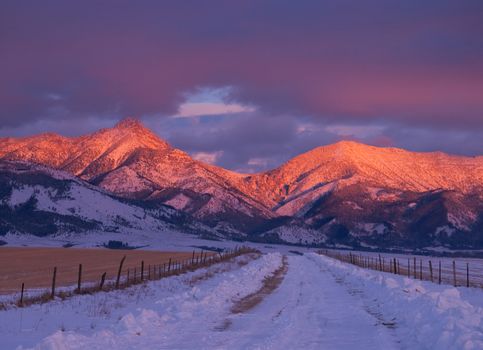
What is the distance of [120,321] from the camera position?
23.2 metres

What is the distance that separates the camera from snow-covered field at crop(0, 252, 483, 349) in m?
19.5

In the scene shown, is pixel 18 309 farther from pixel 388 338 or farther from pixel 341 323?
pixel 388 338

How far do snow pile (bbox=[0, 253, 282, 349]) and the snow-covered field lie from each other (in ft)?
0.10

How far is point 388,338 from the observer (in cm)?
2083

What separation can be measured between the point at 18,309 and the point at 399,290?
57.9 ft

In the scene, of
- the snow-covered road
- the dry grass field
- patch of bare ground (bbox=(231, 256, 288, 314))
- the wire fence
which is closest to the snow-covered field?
the snow-covered road

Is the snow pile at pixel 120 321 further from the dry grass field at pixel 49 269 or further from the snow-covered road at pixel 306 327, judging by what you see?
the dry grass field at pixel 49 269

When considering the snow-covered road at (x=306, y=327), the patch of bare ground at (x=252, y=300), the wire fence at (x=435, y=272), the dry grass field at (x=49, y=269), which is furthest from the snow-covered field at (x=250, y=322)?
the wire fence at (x=435, y=272)

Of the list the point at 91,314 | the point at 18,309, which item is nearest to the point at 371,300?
the point at 91,314

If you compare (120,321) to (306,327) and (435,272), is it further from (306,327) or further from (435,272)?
(435,272)

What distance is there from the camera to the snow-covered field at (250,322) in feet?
63.9

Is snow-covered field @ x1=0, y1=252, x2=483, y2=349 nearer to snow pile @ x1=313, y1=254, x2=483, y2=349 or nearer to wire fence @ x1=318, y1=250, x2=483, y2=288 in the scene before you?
snow pile @ x1=313, y1=254, x2=483, y2=349

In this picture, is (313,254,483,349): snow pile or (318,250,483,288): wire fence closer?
(313,254,483,349): snow pile

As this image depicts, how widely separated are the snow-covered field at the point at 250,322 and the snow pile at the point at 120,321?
3 cm
